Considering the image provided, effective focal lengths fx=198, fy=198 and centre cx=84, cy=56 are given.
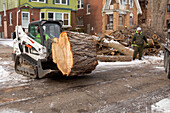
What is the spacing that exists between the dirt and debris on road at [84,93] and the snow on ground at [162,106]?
59 mm

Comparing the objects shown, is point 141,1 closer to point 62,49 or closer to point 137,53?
point 137,53

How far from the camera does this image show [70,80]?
7.00 metres

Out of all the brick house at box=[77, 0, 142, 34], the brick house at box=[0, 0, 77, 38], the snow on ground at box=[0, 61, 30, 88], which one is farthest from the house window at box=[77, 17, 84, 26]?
the snow on ground at box=[0, 61, 30, 88]

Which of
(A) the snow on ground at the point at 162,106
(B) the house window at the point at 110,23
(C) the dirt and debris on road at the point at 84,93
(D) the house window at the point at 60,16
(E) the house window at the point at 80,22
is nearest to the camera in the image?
(A) the snow on ground at the point at 162,106

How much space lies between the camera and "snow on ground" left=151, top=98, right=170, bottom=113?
14.1ft


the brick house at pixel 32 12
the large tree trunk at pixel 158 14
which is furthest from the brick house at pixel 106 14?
the large tree trunk at pixel 158 14

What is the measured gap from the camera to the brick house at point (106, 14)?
31078 millimetres

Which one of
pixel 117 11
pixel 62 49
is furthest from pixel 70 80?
pixel 117 11

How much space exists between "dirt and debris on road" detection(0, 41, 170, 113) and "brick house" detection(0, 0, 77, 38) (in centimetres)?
1961

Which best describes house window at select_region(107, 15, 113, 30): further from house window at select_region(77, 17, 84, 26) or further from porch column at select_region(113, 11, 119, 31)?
house window at select_region(77, 17, 84, 26)

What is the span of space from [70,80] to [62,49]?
137 centimetres

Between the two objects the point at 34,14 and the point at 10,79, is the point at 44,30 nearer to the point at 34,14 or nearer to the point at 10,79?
the point at 10,79

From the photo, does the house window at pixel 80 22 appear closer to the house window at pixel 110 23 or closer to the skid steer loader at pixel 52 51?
the house window at pixel 110 23

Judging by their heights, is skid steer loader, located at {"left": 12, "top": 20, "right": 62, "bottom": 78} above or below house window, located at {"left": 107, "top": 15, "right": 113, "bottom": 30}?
below
